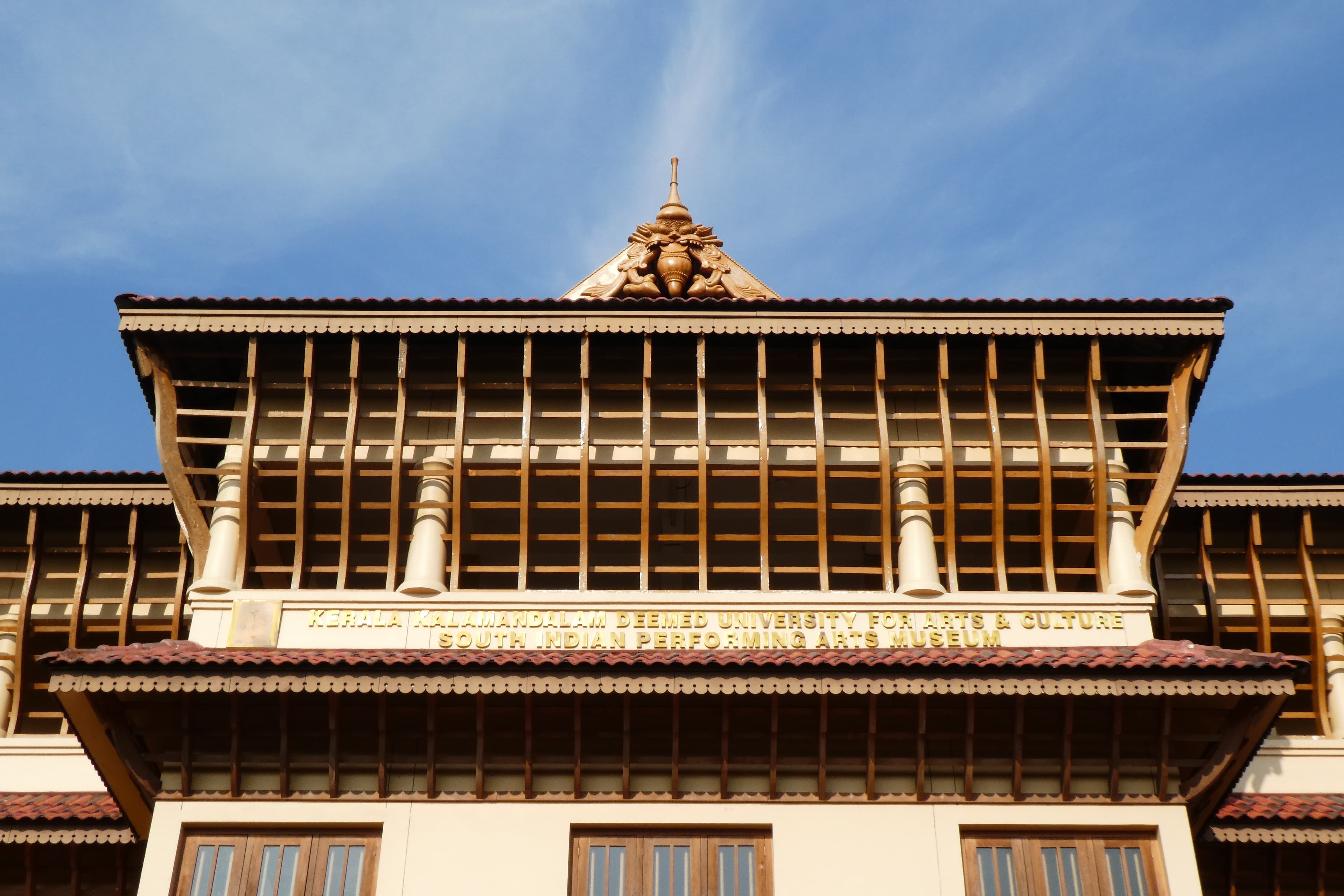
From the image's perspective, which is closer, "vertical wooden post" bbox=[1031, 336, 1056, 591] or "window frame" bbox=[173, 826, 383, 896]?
"window frame" bbox=[173, 826, 383, 896]

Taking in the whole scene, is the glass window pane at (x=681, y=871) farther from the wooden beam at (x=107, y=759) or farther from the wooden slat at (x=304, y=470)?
the wooden beam at (x=107, y=759)

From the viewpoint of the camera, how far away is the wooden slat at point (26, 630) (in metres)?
20.1

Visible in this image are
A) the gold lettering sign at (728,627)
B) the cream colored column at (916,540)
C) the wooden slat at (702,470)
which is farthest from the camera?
the wooden slat at (702,470)

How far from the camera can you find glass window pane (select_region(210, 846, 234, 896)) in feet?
50.6

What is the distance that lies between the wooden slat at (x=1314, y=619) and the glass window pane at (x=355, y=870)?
38.8 feet

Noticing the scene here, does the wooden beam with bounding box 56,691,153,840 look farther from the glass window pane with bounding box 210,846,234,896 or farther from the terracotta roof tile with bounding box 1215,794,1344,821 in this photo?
the terracotta roof tile with bounding box 1215,794,1344,821

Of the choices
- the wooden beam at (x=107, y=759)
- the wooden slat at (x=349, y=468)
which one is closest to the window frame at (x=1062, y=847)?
the wooden slat at (x=349, y=468)

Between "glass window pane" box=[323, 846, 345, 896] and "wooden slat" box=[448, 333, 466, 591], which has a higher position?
"wooden slat" box=[448, 333, 466, 591]

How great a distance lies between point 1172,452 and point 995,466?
2115mm

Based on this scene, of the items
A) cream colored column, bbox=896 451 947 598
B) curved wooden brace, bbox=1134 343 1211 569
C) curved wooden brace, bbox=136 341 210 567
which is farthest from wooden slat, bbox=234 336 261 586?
curved wooden brace, bbox=1134 343 1211 569

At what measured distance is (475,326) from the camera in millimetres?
18891

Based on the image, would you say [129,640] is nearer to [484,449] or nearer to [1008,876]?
[484,449]

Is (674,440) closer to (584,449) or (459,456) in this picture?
(584,449)

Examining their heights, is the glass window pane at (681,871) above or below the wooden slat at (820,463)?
below
